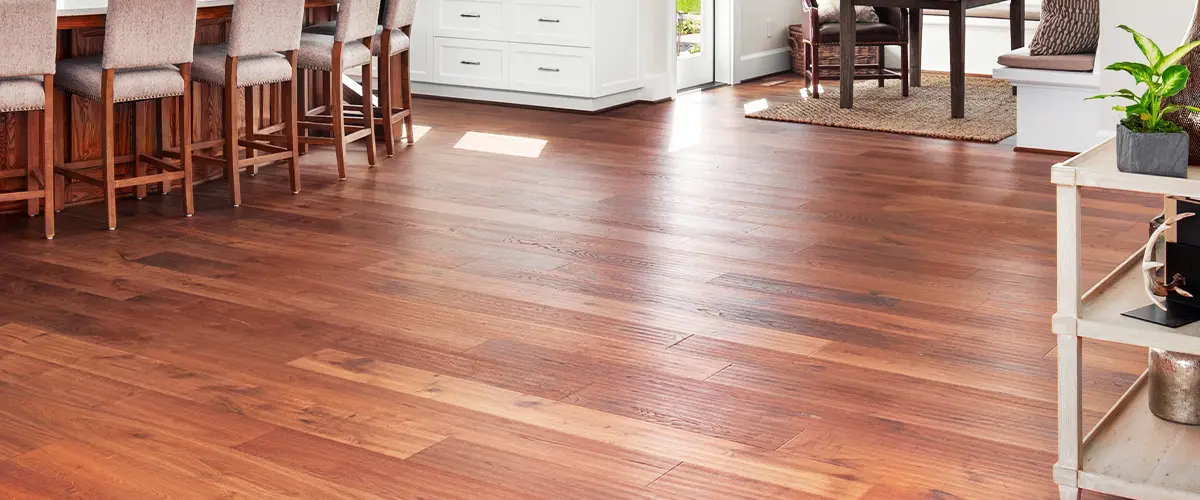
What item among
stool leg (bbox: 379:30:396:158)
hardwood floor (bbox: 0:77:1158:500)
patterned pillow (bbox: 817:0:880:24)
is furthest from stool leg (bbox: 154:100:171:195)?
patterned pillow (bbox: 817:0:880:24)

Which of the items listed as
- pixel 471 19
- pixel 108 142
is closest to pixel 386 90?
pixel 108 142

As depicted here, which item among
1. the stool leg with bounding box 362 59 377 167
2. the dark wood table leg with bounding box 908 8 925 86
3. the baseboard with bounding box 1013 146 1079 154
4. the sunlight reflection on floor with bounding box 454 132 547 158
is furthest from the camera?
the dark wood table leg with bounding box 908 8 925 86

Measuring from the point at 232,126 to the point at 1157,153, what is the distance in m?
3.62

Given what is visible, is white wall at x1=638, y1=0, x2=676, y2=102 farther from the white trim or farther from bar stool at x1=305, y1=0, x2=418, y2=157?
bar stool at x1=305, y1=0, x2=418, y2=157

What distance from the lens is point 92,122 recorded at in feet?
16.2

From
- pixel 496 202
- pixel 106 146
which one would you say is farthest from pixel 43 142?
pixel 496 202

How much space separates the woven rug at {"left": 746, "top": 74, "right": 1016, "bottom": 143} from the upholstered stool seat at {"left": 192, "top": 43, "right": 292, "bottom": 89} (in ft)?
9.82

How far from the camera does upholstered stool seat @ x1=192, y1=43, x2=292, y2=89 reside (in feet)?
16.0

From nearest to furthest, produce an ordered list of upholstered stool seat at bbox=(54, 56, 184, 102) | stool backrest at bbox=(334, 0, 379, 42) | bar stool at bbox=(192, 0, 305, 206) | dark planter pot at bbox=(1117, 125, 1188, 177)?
dark planter pot at bbox=(1117, 125, 1188, 177) < upholstered stool seat at bbox=(54, 56, 184, 102) < bar stool at bbox=(192, 0, 305, 206) < stool backrest at bbox=(334, 0, 379, 42)

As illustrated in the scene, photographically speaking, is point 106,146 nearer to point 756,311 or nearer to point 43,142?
point 43,142

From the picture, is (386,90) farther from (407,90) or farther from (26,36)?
(26,36)

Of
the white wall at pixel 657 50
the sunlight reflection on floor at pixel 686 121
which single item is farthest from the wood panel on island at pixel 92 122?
the white wall at pixel 657 50

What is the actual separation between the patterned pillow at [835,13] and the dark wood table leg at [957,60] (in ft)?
→ 3.20

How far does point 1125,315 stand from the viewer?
2.23 metres
